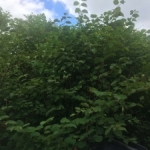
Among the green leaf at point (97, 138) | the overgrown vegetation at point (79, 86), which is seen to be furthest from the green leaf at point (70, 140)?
the green leaf at point (97, 138)

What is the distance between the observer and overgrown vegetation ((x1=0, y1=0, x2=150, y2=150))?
81.4 inches

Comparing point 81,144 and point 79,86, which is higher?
point 79,86

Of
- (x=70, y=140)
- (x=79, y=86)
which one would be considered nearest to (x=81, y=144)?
(x=70, y=140)

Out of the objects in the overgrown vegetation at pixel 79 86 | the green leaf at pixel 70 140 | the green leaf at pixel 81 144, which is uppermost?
the overgrown vegetation at pixel 79 86

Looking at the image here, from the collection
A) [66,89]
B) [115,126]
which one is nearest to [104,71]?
[66,89]

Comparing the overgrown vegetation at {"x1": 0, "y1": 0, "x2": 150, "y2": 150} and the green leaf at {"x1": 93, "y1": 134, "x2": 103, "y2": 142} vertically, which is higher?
the overgrown vegetation at {"x1": 0, "y1": 0, "x2": 150, "y2": 150}

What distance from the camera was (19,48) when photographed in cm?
331

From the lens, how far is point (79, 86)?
8.07 feet

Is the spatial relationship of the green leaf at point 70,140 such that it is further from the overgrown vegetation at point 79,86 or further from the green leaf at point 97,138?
the green leaf at point 97,138

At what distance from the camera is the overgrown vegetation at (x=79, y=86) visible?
2.07 metres

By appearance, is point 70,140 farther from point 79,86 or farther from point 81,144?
point 79,86

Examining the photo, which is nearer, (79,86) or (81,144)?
(81,144)

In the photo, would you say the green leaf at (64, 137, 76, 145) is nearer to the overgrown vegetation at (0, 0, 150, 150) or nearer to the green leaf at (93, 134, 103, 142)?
the overgrown vegetation at (0, 0, 150, 150)

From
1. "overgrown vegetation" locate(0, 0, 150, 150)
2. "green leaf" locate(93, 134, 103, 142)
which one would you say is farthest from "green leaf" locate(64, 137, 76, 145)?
"green leaf" locate(93, 134, 103, 142)
